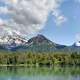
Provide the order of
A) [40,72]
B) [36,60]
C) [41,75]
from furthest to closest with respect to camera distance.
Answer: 1. [36,60]
2. [40,72]
3. [41,75]

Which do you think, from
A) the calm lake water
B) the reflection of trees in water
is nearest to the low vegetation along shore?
the reflection of trees in water

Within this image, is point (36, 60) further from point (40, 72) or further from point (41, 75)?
point (41, 75)

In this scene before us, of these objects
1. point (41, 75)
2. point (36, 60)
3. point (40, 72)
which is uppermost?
point (36, 60)

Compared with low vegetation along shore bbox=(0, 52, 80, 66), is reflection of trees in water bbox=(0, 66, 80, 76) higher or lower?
lower

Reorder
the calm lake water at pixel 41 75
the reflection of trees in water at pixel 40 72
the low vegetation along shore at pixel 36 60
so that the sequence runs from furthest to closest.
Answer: the low vegetation along shore at pixel 36 60, the reflection of trees in water at pixel 40 72, the calm lake water at pixel 41 75

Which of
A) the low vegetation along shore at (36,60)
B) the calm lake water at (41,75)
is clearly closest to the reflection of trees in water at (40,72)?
the calm lake water at (41,75)

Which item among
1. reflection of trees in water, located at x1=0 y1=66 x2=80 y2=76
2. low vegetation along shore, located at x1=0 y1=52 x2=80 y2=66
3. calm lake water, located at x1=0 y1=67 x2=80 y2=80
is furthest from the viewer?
low vegetation along shore, located at x1=0 y1=52 x2=80 y2=66

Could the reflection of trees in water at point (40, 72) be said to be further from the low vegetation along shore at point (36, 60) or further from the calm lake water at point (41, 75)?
the low vegetation along shore at point (36, 60)

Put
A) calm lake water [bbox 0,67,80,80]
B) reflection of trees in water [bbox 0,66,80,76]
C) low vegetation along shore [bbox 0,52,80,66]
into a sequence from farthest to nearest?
low vegetation along shore [bbox 0,52,80,66], reflection of trees in water [bbox 0,66,80,76], calm lake water [bbox 0,67,80,80]

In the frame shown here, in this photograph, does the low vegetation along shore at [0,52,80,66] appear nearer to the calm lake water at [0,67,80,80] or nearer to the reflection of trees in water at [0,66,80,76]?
the reflection of trees in water at [0,66,80,76]

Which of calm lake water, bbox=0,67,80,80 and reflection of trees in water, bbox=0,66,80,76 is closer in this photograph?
calm lake water, bbox=0,67,80,80

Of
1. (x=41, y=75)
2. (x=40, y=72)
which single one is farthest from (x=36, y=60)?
(x=41, y=75)

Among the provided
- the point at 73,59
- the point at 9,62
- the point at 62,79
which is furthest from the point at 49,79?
the point at 73,59

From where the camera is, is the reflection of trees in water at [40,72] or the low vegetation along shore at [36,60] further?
the low vegetation along shore at [36,60]
